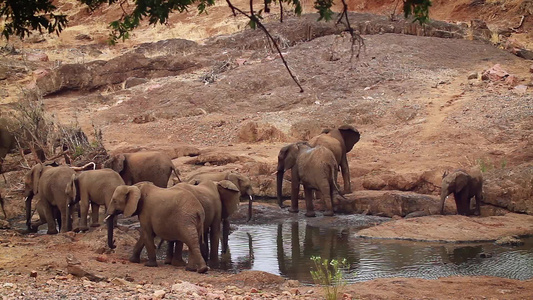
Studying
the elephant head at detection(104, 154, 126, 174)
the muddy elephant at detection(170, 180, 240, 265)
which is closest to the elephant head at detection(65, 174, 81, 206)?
the elephant head at detection(104, 154, 126, 174)

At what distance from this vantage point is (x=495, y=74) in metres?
26.1

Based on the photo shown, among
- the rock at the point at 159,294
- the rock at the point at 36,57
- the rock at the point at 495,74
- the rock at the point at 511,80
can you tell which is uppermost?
the rock at the point at 159,294

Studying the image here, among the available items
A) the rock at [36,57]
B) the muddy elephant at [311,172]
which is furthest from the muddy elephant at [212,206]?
the rock at [36,57]

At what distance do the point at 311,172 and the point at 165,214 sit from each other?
5715 millimetres

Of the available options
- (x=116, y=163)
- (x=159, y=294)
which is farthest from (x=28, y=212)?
(x=159, y=294)

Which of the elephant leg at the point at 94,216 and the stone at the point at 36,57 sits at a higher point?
the stone at the point at 36,57

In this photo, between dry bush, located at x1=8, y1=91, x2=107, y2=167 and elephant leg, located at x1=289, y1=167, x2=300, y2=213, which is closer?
elephant leg, located at x1=289, y1=167, x2=300, y2=213

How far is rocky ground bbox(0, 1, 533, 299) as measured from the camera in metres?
9.62

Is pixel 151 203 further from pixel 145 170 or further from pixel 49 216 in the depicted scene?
pixel 145 170

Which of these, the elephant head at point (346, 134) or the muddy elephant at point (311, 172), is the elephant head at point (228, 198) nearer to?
the muddy elephant at point (311, 172)

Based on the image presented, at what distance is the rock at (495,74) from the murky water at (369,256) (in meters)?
13.8

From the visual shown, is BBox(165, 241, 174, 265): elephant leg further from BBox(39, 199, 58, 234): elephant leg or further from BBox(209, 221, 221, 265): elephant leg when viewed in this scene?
BBox(39, 199, 58, 234): elephant leg

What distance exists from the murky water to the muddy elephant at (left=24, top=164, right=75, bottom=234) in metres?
2.77

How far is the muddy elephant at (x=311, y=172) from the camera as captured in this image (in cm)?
1570
